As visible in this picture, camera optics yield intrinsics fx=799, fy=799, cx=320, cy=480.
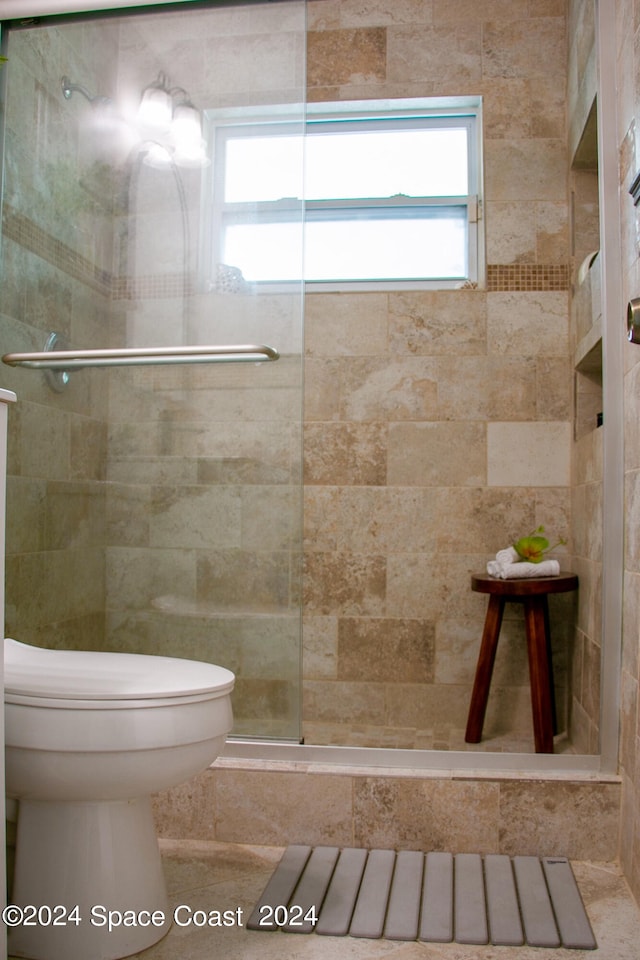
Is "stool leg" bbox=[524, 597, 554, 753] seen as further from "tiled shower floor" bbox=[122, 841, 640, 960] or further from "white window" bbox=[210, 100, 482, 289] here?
"white window" bbox=[210, 100, 482, 289]

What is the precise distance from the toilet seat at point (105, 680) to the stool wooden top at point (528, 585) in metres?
1.08

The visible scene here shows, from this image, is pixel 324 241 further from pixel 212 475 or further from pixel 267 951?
pixel 267 951

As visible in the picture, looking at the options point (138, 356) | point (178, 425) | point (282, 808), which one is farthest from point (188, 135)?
point (282, 808)

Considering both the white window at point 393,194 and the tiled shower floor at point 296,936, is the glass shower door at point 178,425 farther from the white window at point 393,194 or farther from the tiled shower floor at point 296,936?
the white window at point 393,194

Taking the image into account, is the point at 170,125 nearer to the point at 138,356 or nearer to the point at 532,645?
the point at 138,356

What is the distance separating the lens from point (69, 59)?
205 centimetres

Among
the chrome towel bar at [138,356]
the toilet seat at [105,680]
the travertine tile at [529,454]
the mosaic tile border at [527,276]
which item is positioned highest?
the mosaic tile border at [527,276]

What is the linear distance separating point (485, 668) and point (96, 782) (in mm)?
1371

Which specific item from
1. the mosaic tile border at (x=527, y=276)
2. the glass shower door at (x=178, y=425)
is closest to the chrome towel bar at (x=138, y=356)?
the glass shower door at (x=178, y=425)

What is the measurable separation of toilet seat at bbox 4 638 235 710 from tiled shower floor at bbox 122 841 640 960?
0.46m

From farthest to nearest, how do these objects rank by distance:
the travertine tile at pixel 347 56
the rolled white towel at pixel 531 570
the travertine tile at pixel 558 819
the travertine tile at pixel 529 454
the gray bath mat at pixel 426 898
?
the travertine tile at pixel 347 56
the travertine tile at pixel 529 454
the rolled white towel at pixel 531 570
the travertine tile at pixel 558 819
the gray bath mat at pixel 426 898

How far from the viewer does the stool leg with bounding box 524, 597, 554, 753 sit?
2.21m

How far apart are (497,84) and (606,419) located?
1453 millimetres

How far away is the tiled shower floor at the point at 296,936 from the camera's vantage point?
141 cm
